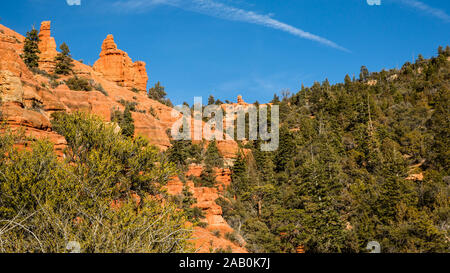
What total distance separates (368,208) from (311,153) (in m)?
20.0

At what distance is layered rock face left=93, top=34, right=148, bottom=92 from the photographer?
253 feet

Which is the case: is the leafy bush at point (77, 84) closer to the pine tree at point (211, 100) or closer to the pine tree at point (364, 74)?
the pine tree at point (211, 100)

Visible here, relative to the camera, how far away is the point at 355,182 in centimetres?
4278

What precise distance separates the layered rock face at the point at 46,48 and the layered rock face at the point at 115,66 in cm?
1441

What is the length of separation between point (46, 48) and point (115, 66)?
18.1 meters

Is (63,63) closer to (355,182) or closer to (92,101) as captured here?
(92,101)

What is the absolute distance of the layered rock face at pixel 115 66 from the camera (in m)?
77.2

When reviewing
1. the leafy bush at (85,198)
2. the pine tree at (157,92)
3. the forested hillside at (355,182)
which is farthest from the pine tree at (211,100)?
the leafy bush at (85,198)

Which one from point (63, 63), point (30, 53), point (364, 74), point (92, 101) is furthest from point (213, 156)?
point (364, 74)
